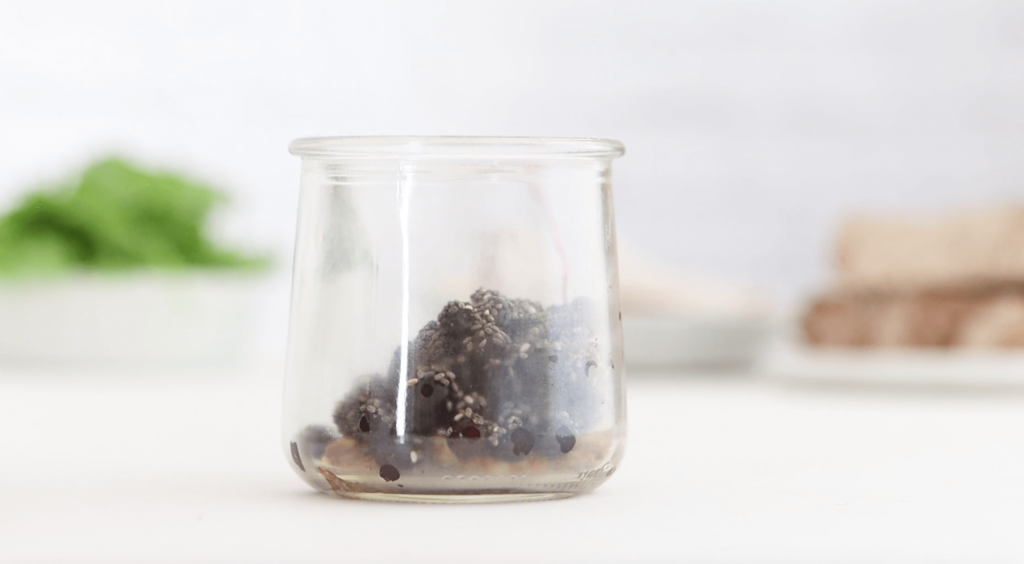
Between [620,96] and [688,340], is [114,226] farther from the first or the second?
[620,96]

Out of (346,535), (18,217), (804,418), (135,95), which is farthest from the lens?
(135,95)

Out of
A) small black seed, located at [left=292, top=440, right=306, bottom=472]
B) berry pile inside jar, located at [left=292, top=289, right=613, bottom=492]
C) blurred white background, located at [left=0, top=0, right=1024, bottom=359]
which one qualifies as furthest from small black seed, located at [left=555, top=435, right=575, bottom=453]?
blurred white background, located at [left=0, top=0, right=1024, bottom=359]

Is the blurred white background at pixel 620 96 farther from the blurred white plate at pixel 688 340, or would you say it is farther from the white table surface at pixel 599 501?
the white table surface at pixel 599 501

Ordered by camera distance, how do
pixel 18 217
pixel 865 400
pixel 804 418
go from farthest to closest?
pixel 18 217 → pixel 865 400 → pixel 804 418

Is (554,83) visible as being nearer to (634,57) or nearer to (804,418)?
(634,57)

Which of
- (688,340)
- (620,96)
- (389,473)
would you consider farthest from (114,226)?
(620,96)

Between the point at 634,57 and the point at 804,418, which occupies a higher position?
the point at 634,57

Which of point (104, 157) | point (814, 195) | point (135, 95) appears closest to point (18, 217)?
point (104, 157)

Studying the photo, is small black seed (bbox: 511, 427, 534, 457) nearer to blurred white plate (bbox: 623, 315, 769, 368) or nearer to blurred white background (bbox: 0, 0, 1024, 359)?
blurred white plate (bbox: 623, 315, 769, 368)
